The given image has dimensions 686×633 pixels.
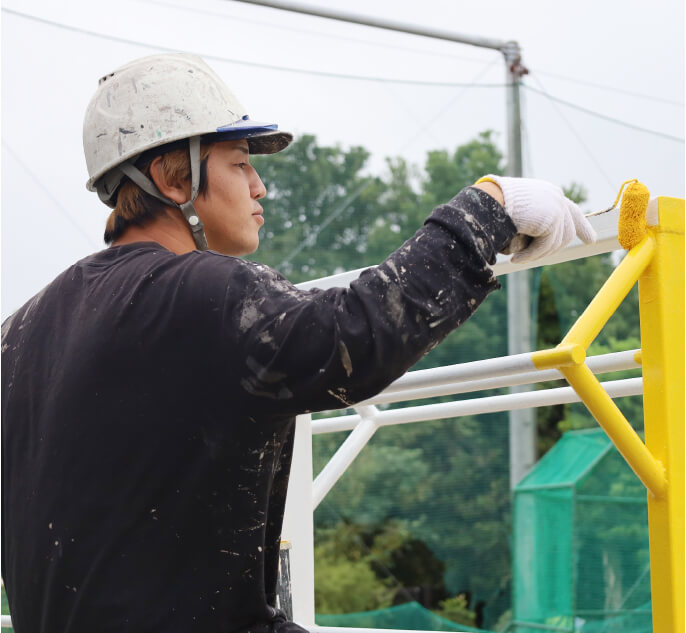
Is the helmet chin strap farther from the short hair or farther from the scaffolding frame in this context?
the scaffolding frame

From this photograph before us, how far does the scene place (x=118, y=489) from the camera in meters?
1.19

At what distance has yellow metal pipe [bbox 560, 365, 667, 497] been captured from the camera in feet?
4.03

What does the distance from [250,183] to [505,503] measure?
23.8 ft

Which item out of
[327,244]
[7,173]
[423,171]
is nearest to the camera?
[7,173]

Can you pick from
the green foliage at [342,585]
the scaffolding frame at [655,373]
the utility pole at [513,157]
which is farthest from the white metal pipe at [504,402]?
the green foliage at [342,585]

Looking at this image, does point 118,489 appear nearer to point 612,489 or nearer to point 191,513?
point 191,513

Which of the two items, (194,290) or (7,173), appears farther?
(7,173)

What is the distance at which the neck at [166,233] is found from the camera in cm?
144

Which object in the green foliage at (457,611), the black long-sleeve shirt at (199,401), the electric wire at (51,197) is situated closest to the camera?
the black long-sleeve shirt at (199,401)

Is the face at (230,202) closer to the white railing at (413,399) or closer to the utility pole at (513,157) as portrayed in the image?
the white railing at (413,399)

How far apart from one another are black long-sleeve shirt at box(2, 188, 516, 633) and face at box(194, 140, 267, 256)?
0.23 metres

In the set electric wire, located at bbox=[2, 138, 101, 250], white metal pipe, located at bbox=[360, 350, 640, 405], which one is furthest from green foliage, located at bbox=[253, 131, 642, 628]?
white metal pipe, located at bbox=[360, 350, 640, 405]

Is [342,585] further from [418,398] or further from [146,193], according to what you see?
[146,193]

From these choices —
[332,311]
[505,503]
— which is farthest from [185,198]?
[505,503]
